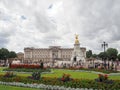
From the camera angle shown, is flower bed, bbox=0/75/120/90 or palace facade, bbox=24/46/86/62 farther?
palace facade, bbox=24/46/86/62

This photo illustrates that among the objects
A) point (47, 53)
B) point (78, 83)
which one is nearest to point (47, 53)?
point (47, 53)

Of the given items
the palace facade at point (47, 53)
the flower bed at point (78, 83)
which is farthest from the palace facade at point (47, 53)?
the flower bed at point (78, 83)

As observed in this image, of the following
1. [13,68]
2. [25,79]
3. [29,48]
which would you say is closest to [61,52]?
[29,48]

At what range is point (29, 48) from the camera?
167000 mm

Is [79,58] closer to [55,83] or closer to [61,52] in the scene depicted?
[55,83]

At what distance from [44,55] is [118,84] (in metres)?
152

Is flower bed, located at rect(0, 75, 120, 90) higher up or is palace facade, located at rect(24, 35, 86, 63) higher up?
palace facade, located at rect(24, 35, 86, 63)

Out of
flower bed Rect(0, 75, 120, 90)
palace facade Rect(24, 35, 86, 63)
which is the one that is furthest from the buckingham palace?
flower bed Rect(0, 75, 120, 90)

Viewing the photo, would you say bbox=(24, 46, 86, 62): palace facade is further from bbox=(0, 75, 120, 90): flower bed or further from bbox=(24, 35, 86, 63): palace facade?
bbox=(0, 75, 120, 90): flower bed

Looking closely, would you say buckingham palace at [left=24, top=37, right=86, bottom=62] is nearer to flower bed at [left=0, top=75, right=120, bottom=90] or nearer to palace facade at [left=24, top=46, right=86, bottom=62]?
palace facade at [left=24, top=46, right=86, bottom=62]

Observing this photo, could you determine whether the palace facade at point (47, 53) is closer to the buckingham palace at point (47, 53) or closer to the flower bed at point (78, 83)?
the buckingham palace at point (47, 53)

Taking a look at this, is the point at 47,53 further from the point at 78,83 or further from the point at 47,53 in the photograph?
the point at 78,83

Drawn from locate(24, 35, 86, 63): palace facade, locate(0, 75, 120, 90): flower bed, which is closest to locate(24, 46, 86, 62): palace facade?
locate(24, 35, 86, 63): palace facade

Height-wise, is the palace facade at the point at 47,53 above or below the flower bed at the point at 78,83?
above
